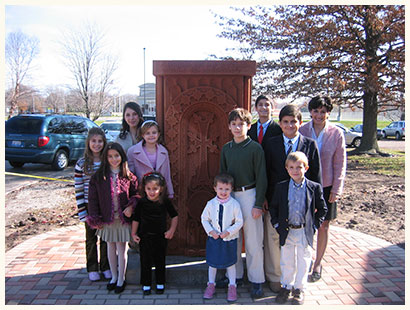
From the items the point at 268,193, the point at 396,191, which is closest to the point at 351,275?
the point at 268,193

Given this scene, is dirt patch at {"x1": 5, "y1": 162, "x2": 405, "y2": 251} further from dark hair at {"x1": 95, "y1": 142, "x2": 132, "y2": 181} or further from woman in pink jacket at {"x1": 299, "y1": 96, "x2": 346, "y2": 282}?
dark hair at {"x1": 95, "y1": 142, "x2": 132, "y2": 181}

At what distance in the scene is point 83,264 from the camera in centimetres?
396

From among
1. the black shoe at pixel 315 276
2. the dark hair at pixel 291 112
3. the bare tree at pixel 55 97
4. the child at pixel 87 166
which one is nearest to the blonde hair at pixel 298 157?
the dark hair at pixel 291 112

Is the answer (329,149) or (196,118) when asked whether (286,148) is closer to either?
(329,149)

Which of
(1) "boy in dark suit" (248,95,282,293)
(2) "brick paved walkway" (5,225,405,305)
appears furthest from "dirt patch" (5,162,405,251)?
(1) "boy in dark suit" (248,95,282,293)

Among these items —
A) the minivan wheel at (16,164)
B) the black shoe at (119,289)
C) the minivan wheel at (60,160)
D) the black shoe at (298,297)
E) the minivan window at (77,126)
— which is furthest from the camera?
the minivan window at (77,126)

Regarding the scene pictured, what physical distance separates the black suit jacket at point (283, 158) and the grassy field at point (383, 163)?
7909mm

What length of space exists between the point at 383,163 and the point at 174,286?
10.6m

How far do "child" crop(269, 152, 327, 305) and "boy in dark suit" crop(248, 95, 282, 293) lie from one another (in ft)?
0.70

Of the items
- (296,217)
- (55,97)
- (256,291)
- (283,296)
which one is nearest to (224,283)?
(256,291)

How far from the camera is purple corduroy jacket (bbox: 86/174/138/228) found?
324 centimetres

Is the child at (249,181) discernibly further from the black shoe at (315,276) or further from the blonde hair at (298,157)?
the black shoe at (315,276)

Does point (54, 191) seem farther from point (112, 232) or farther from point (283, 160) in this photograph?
point (283, 160)

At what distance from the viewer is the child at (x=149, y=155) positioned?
3396 millimetres
